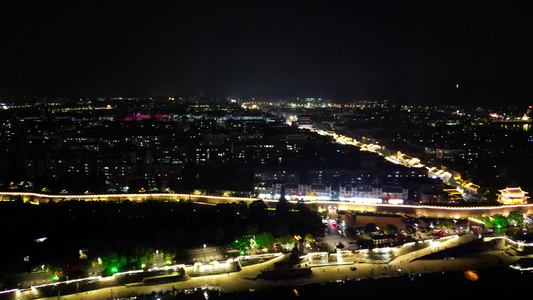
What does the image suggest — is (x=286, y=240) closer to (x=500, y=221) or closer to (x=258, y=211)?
(x=258, y=211)

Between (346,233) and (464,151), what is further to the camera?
(464,151)

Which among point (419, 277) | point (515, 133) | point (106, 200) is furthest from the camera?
point (515, 133)

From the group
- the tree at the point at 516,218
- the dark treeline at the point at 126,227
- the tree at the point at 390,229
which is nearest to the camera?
the dark treeline at the point at 126,227

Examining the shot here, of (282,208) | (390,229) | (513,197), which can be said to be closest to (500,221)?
(513,197)

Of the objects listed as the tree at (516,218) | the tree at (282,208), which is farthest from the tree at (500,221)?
the tree at (282,208)

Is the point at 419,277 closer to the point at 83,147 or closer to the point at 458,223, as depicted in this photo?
the point at 458,223

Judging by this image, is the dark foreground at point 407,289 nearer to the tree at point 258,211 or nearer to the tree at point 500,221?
the tree at point 500,221

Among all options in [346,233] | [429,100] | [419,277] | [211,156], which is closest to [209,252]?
[346,233]
